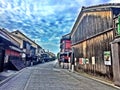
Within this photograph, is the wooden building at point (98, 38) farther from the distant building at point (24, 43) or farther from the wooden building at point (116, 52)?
the distant building at point (24, 43)

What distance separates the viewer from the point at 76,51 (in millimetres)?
33156

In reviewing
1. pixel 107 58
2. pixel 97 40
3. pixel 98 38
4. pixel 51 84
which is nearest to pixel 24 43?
pixel 97 40

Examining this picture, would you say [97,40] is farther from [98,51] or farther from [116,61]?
[116,61]

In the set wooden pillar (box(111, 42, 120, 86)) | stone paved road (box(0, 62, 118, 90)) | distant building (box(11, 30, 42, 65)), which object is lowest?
stone paved road (box(0, 62, 118, 90))

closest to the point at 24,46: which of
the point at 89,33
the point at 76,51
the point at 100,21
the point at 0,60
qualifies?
the point at 76,51

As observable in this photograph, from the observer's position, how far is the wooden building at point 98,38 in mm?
17661

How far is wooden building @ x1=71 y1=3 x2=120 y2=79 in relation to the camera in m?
17.7

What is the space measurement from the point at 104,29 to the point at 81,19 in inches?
461

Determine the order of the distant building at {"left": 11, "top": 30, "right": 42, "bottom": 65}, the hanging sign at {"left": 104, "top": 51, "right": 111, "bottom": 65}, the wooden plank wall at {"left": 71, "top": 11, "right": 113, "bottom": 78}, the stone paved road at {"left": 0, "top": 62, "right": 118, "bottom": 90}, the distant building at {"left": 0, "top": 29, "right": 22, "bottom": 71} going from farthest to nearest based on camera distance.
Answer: the distant building at {"left": 11, "top": 30, "right": 42, "bottom": 65} → the distant building at {"left": 0, "top": 29, "right": 22, "bottom": 71} → the wooden plank wall at {"left": 71, "top": 11, "right": 113, "bottom": 78} → the hanging sign at {"left": 104, "top": 51, "right": 111, "bottom": 65} → the stone paved road at {"left": 0, "top": 62, "right": 118, "bottom": 90}

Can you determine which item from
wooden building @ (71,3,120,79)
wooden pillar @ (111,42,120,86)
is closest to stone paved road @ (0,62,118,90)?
wooden pillar @ (111,42,120,86)

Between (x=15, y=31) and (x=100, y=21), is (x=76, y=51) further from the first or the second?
(x=15, y=31)

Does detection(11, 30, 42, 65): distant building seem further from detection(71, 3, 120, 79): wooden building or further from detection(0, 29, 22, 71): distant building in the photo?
detection(71, 3, 120, 79): wooden building

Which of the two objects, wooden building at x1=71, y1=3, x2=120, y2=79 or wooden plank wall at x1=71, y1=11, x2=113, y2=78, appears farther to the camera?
wooden plank wall at x1=71, y1=11, x2=113, y2=78

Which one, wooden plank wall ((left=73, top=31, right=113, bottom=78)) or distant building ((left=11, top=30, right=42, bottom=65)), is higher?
distant building ((left=11, top=30, right=42, bottom=65))
